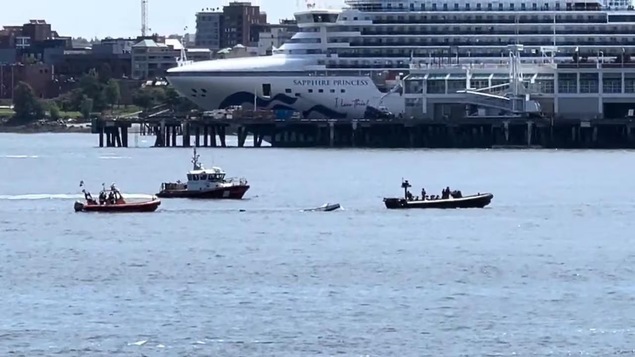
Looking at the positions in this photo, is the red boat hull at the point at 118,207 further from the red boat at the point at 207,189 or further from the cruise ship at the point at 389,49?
the cruise ship at the point at 389,49

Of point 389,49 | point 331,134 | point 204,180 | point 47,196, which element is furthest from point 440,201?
point 389,49

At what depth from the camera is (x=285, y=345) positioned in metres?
52.1

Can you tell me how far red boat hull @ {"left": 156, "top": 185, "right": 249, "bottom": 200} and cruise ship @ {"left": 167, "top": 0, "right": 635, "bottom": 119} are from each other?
61.9 metres

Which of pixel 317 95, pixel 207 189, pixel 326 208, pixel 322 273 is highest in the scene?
pixel 317 95

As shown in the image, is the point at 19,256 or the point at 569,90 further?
the point at 569,90

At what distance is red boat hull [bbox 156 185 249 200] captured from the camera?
326 feet

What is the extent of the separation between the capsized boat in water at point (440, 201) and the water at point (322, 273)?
1.91ft

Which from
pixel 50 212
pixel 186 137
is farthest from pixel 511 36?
pixel 50 212

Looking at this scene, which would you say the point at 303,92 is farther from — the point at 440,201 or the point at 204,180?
the point at 440,201

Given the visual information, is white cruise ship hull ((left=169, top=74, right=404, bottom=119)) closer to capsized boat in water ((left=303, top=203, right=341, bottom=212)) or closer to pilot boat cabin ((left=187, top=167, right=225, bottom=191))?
pilot boat cabin ((left=187, top=167, right=225, bottom=191))

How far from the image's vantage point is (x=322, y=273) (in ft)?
217

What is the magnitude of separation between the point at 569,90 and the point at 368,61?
15.1 m

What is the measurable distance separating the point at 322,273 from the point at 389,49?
10067 cm

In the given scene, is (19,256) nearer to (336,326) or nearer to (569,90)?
(336,326)
